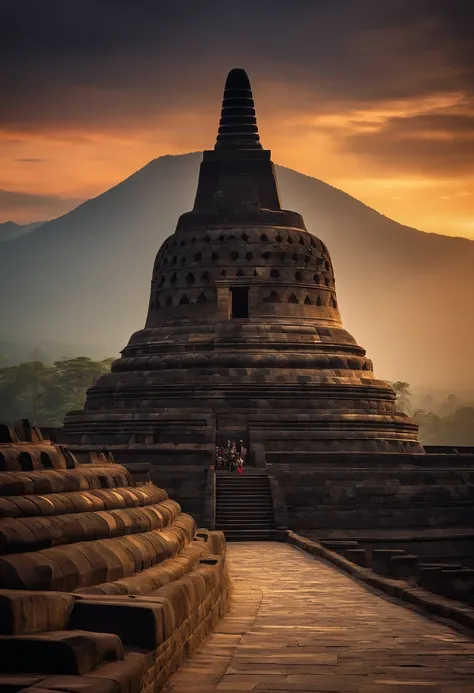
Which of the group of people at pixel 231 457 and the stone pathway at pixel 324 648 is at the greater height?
the group of people at pixel 231 457

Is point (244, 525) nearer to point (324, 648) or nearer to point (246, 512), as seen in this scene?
point (246, 512)

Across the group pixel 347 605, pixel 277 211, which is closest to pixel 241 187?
pixel 277 211

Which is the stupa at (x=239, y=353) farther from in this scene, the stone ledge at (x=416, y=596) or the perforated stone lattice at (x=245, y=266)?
the stone ledge at (x=416, y=596)

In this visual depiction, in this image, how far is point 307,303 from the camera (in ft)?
172

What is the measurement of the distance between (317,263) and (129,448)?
45.6 feet

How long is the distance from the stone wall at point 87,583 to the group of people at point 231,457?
24379mm

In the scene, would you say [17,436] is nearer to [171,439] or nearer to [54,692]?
[54,692]

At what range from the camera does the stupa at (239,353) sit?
4556 cm

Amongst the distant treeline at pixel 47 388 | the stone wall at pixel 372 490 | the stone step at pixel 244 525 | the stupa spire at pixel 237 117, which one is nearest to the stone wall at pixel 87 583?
the stone step at pixel 244 525

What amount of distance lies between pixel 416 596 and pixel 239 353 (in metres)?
27.6

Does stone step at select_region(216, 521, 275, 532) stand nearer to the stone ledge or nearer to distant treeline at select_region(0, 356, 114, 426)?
the stone ledge

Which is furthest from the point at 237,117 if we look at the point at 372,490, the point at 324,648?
the point at 324,648

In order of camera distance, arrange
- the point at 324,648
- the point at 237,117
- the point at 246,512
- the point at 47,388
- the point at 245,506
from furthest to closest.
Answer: the point at 47,388 → the point at 237,117 → the point at 245,506 → the point at 246,512 → the point at 324,648

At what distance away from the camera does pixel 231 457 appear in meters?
42.9
